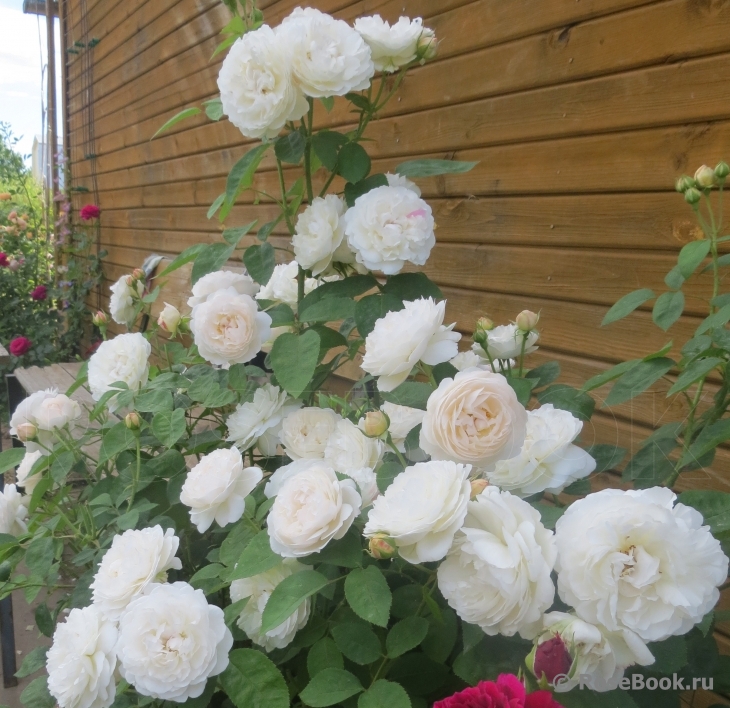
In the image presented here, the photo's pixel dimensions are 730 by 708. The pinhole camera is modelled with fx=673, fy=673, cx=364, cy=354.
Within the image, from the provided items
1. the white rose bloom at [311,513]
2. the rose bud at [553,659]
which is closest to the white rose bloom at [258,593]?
the white rose bloom at [311,513]

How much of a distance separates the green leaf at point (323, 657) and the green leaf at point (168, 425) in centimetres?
38

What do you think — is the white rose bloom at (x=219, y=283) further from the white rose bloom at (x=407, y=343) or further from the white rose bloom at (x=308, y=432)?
the white rose bloom at (x=407, y=343)

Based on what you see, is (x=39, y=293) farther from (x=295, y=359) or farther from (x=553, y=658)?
(x=553, y=658)

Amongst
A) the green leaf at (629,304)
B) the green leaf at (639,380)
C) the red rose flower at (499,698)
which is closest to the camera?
the red rose flower at (499,698)

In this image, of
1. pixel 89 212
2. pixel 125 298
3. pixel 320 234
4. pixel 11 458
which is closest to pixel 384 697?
pixel 320 234

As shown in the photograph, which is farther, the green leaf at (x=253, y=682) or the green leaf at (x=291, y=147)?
the green leaf at (x=291, y=147)

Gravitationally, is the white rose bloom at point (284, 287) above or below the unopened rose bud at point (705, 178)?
below

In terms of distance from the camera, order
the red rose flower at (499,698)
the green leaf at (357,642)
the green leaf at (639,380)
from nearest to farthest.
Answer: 1. the red rose flower at (499,698)
2. the green leaf at (357,642)
3. the green leaf at (639,380)

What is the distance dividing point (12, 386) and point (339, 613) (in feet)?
7.91

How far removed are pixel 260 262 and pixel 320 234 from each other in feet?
0.45

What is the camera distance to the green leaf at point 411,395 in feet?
2.48

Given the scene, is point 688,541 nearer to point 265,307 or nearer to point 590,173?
point 265,307

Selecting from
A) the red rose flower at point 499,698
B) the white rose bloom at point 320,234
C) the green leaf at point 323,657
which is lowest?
the green leaf at point 323,657

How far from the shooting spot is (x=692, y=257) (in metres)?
0.82
